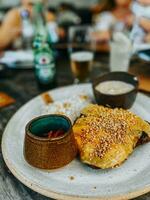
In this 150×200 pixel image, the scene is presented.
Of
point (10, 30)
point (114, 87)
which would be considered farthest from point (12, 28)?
point (114, 87)

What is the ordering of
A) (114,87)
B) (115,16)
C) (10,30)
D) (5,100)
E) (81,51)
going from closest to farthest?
(114,87) → (5,100) → (81,51) → (10,30) → (115,16)

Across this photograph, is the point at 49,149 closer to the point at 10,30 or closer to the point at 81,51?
the point at 81,51

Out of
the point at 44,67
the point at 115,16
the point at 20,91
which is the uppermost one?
the point at 44,67

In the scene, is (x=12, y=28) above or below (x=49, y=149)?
below

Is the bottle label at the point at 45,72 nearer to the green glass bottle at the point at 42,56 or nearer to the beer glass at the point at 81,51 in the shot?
the green glass bottle at the point at 42,56

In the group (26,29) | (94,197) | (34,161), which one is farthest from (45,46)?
(94,197)

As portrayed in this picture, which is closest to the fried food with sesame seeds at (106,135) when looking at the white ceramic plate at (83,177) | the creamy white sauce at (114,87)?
the white ceramic plate at (83,177)

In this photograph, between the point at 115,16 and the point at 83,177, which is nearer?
the point at 83,177

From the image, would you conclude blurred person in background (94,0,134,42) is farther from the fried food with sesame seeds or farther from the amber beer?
the fried food with sesame seeds
